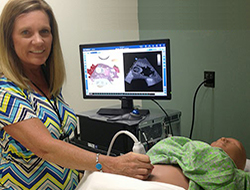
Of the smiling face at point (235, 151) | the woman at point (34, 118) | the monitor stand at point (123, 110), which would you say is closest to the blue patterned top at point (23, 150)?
the woman at point (34, 118)

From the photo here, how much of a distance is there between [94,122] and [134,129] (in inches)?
12.1

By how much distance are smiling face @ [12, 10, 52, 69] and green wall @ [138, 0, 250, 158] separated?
1089 millimetres

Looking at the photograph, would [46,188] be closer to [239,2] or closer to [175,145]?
[175,145]

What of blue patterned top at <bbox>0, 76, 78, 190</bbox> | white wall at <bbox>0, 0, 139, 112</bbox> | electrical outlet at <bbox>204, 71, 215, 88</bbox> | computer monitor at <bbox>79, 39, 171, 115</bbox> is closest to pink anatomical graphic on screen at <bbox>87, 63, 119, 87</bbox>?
computer monitor at <bbox>79, 39, 171, 115</bbox>

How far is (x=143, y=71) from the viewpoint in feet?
6.12

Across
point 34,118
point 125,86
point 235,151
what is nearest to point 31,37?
point 34,118

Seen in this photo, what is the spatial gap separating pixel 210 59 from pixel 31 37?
1.19 m

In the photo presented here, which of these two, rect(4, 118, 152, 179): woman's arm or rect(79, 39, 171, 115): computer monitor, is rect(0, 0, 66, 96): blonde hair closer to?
rect(4, 118, 152, 179): woman's arm

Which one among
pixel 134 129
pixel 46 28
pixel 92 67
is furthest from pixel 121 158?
pixel 92 67

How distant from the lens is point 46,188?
128 centimetres

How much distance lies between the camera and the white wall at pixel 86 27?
7.86 feet

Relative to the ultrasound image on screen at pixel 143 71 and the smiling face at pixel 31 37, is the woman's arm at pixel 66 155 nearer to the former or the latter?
the smiling face at pixel 31 37

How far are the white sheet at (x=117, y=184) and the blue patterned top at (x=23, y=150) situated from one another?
0.20 meters

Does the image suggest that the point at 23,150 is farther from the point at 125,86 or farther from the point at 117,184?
the point at 125,86
